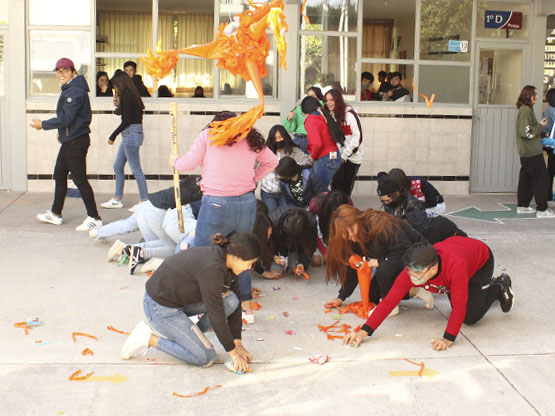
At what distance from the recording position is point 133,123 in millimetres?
9383

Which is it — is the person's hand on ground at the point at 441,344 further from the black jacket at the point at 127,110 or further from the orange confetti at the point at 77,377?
the black jacket at the point at 127,110

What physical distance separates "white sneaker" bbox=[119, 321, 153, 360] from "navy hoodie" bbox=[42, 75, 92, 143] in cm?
413

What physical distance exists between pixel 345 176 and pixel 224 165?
3.74 metres

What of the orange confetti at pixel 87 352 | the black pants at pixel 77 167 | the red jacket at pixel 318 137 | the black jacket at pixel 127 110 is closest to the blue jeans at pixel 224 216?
the orange confetti at pixel 87 352

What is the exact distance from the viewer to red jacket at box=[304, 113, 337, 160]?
8.32 metres

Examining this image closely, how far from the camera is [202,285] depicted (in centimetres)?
440

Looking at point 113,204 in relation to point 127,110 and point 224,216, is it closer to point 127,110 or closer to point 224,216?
point 127,110

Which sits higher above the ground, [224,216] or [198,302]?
[224,216]

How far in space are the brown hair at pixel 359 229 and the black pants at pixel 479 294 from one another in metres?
0.66

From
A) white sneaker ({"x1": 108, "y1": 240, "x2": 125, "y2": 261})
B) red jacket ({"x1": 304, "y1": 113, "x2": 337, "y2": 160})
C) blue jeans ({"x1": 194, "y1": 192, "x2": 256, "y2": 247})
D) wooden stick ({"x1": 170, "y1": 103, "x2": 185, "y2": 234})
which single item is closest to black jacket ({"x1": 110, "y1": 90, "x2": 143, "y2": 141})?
red jacket ({"x1": 304, "y1": 113, "x2": 337, "y2": 160})

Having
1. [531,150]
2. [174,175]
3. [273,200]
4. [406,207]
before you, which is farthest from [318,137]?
[531,150]

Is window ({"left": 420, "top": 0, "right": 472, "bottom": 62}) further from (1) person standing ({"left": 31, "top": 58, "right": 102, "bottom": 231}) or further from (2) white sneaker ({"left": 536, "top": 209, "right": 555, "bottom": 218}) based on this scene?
(1) person standing ({"left": 31, "top": 58, "right": 102, "bottom": 231})

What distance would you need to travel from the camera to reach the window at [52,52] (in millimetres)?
10430

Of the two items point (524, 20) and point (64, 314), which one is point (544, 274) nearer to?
point (64, 314)
